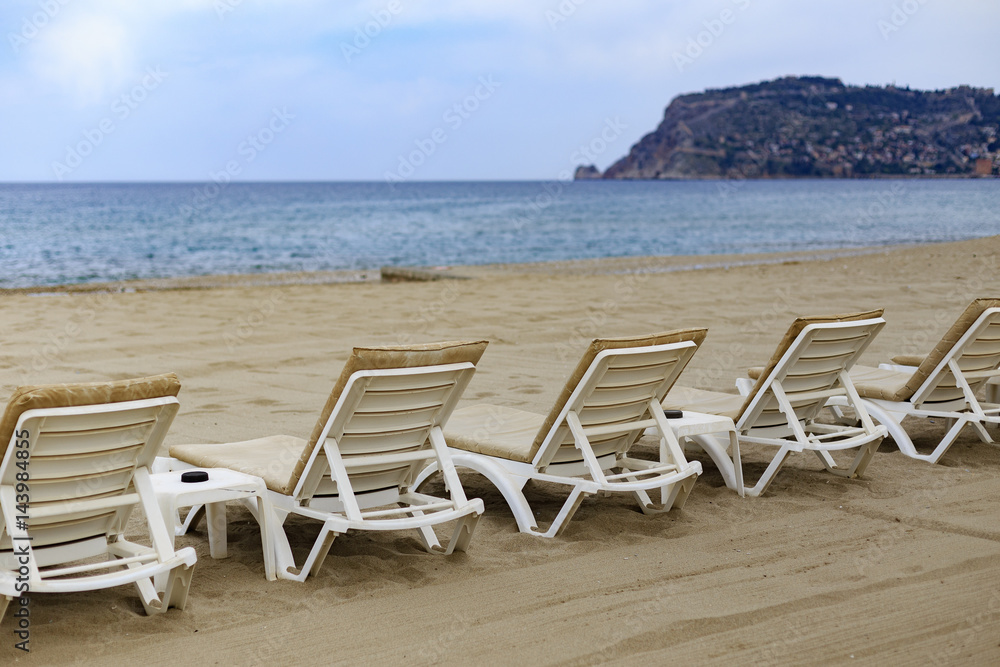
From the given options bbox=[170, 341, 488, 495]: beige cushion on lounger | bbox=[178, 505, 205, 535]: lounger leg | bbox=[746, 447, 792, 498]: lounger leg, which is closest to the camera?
bbox=[170, 341, 488, 495]: beige cushion on lounger

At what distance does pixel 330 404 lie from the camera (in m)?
3.66

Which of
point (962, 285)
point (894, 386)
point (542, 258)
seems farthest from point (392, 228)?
point (894, 386)

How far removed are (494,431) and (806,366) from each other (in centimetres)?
175

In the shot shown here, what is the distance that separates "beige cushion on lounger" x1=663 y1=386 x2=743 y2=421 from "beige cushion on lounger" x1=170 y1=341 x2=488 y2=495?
76.1 inches

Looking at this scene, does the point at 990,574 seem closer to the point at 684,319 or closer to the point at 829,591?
the point at 829,591

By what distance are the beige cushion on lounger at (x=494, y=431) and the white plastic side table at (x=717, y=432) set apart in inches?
30.4

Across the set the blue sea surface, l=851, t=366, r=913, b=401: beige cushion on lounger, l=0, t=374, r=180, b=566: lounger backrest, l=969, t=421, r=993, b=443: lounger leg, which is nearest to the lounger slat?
l=0, t=374, r=180, b=566: lounger backrest

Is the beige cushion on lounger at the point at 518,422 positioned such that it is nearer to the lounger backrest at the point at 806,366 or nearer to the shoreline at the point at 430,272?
the lounger backrest at the point at 806,366

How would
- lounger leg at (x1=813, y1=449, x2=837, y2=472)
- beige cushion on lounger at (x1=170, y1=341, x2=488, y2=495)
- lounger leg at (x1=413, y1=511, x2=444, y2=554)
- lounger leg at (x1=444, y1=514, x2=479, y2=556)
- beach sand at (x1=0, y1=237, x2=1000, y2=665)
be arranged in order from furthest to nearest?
lounger leg at (x1=813, y1=449, x2=837, y2=472) < lounger leg at (x1=413, y1=511, x2=444, y2=554) < lounger leg at (x1=444, y1=514, x2=479, y2=556) < beige cushion on lounger at (x1=170, y1=341, x2=488, y2=495) < beach sand at (x1=0, y1=237, x2=1000, y2=665)

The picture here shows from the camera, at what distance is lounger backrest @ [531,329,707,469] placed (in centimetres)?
421

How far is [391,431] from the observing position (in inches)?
153

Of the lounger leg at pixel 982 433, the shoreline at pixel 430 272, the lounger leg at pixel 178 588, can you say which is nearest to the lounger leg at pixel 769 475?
the lounger leg at pixel 982 433

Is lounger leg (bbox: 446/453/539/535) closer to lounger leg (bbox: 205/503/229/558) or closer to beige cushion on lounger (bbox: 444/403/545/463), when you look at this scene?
beige cushion on lounger (bbox: 444/403/545/463)

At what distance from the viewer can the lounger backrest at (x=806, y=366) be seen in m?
4.93
